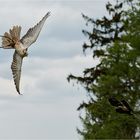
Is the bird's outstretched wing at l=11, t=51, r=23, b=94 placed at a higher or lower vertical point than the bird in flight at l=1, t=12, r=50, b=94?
lower

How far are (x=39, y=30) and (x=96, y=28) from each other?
3897cm

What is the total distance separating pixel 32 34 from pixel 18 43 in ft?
1.66

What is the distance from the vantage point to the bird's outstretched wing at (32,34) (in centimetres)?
995

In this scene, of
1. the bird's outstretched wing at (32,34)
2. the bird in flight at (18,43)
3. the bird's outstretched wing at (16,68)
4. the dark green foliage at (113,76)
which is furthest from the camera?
the dark green foliage at (113,76)

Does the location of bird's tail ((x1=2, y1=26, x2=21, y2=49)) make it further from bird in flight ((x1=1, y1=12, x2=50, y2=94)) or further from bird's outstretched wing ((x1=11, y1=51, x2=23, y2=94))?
bird's outstretched wing ((x1=11, y1=51, x2=23, y2=94))

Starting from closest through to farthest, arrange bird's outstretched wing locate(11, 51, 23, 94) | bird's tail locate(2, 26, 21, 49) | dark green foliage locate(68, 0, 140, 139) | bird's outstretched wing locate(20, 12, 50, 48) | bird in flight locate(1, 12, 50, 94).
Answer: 1. bird in flight locate(1, 12, 50, 94)
2. bird's tail locate(2, 26, 21, 49)
3. bird's outstretched wing locate(20, 12, 50, 48)
4. bird's outstretched wing locate(11, 51, 23, 94)
5. dark green foliage locate(68, 0, 140, 139)

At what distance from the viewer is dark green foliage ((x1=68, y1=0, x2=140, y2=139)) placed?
137 ft

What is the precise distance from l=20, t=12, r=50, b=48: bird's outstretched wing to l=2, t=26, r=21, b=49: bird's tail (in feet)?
0.33

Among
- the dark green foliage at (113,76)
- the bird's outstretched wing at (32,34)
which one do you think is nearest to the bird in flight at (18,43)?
the bird's outstretched wing at (32,34)

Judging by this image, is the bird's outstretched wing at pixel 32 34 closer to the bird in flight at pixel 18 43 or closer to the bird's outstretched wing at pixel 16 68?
the bird in flight at pixel 18 43

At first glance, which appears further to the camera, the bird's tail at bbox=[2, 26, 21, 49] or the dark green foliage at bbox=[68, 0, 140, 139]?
the dark green foliage at bbox=[68, 0, 140, 139]

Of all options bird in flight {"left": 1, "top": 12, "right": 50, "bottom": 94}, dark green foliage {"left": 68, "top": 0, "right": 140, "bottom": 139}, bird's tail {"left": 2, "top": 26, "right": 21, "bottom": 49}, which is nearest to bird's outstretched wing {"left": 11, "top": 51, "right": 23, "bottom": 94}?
bird in flight {"left": 1, "top": 12, "right": 50, "bottom": 94}

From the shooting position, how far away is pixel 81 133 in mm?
47719

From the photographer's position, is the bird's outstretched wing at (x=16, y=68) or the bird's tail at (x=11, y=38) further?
the bird's outstretched wing at (x=16, y=68)
